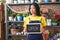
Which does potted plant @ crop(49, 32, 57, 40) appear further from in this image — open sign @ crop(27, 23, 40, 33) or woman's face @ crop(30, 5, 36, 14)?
woman's face @ crop(30, 5, 36, 14)

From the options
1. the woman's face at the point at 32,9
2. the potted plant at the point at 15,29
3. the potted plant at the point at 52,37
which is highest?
the woman's face at the point at 32,9

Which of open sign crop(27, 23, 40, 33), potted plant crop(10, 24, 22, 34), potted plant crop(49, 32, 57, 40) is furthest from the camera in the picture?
potted plant crop(10, 24, 22, 34)

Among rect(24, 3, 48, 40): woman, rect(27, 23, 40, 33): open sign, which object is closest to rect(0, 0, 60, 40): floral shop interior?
rect(24, 3, 48, 40): woman

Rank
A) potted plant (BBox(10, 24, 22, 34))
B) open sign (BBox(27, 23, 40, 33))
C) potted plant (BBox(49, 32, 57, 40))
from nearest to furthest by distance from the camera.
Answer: open sign (BBox(27, 23, 40, 33)) → potted plant (BBox(49, 32, 57, 40)) → potted plant (BBox(10, 24, 22, 34))

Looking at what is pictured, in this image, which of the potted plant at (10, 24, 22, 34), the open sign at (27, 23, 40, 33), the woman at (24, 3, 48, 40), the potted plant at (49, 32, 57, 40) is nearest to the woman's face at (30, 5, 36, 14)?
the woman at (24, 3, 48, 40)

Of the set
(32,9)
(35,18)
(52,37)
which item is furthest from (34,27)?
(52,37)

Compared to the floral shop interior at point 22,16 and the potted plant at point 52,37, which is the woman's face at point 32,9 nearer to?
the floral shop interior at point 22,16

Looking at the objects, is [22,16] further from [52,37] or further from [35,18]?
[52,37]

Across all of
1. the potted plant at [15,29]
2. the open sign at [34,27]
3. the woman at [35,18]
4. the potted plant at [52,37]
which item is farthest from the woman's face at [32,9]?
the potted plant at [52,37]

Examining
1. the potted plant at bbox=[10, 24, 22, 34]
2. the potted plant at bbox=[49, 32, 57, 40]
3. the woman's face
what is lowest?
the potted plant at bbox=[49, 32, 57, 40]

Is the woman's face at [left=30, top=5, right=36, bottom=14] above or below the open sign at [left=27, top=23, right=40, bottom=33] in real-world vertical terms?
above

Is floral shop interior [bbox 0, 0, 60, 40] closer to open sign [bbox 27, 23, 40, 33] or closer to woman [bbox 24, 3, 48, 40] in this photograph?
woman [bbox 24, 3, 48, 40]

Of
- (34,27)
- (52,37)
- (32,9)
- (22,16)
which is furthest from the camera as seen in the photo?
(22,16)

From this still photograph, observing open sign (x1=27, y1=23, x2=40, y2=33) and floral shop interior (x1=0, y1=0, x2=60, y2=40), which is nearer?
open sign (x1=27, y1=23, x2=40, y2=33)
